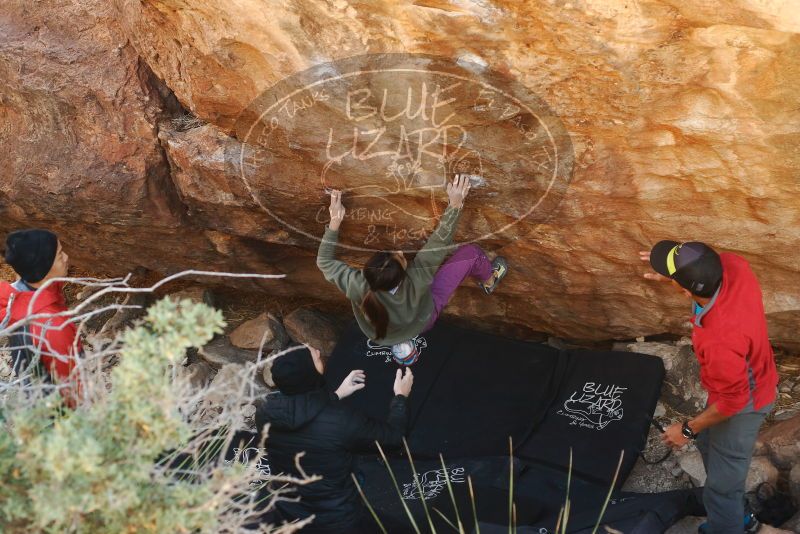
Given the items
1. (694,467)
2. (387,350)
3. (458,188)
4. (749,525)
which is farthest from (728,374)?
(387,350)

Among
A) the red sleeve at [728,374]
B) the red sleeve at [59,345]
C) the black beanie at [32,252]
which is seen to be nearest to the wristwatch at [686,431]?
the red sleeve at [728,374]

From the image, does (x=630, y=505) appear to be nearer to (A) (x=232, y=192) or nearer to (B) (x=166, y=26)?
(A) (x=232, y=192)

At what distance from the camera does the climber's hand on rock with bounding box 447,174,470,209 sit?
346 cm

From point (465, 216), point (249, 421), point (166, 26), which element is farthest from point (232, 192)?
point (249, 421)

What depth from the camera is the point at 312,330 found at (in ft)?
17.0

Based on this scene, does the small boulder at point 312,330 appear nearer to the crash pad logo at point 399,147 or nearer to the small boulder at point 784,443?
the crash pad logo at point 399,147

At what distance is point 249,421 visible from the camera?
15.2 ft

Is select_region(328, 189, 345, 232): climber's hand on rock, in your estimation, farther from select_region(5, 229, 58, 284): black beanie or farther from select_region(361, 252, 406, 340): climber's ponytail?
select_region(5, 229, 58, 284): black beanie

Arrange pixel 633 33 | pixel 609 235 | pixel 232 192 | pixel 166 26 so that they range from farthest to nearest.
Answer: pixel 232 192 < pixel 609 235 < pixel 166 26 < pixel 633 33

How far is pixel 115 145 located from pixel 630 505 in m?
2.90

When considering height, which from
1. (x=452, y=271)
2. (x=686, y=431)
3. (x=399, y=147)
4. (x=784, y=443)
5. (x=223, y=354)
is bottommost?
(x=223, y=354)

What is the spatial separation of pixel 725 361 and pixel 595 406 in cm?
150

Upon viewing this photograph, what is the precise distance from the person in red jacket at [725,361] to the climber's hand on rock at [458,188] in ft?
2.84

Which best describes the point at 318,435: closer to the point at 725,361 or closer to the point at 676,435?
the point at 676,435
